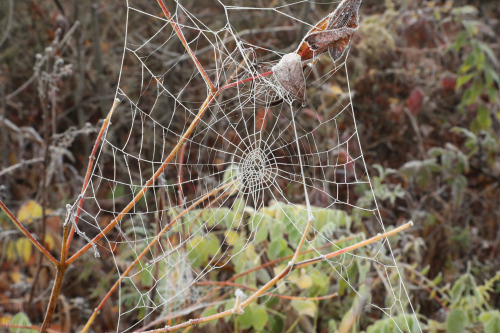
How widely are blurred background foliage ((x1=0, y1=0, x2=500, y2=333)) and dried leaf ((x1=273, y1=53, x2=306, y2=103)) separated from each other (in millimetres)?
848

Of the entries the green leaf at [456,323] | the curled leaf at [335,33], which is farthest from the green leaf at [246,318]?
the curled leaf at [335,33]

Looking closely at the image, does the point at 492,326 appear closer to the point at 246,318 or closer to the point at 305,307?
the point at 305,307

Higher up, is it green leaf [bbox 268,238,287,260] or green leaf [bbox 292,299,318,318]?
green leaf [bbox 268,238,287,260]

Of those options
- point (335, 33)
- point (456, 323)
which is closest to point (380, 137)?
point (456, 323)

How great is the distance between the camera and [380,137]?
2611mm

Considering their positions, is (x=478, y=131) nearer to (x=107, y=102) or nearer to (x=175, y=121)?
(x=175, y=121)

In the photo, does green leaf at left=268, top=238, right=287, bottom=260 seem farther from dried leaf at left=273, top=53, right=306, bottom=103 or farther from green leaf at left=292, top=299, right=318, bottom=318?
dried leaf at left=273, top=53, right=306, bottom=103

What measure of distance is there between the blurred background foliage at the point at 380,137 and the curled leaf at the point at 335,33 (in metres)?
0.83

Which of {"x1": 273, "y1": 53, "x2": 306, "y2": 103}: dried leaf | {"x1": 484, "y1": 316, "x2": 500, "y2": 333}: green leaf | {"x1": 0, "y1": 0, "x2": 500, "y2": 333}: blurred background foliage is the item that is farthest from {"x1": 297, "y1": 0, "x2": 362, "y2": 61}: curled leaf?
{"x1": 0, "y1": 0, "x2": 500, "y2": 333}: blurred background foliage

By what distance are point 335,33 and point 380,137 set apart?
2008 mm

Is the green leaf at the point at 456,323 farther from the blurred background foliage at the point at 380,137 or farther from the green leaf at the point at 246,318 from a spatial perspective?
the green leaf at the point at 246,318

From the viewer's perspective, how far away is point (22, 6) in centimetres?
275

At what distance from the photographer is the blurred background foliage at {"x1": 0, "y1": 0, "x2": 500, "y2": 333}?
5.92 ft

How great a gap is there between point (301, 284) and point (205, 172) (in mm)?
1122
